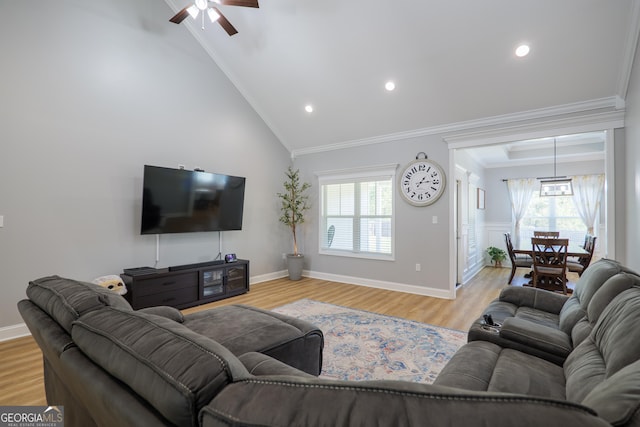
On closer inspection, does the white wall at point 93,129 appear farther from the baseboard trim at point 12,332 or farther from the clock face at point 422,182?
the clock face at point 422,182

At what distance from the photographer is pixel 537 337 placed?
5.69ft

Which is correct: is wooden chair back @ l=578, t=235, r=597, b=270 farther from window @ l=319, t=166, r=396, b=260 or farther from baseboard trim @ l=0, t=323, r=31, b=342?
baseboard trim @ l=0, t=323, r=31, b=342

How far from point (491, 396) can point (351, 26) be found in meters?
4.23

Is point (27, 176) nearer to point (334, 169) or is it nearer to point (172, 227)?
point (172, 227)

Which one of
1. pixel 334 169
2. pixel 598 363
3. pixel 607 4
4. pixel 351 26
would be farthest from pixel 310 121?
pixel 598 363

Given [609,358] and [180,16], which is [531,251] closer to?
[609,358]

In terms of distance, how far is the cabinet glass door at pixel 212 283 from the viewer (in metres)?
4.42

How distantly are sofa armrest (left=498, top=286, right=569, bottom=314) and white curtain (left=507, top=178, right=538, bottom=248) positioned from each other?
219 inches

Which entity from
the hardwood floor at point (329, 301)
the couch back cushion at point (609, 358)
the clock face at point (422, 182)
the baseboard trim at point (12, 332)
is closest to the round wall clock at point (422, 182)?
the clock face at point (422, 182)

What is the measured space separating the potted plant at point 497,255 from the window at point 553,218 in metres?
0.56

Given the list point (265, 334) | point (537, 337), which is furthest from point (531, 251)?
point (265, 334)

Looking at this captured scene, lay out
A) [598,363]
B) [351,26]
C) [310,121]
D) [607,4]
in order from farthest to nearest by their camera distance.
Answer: [310,121] < [351,26] < [607,4] < [598,363]

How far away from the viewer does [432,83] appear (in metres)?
4.14

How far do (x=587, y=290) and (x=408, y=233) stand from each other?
10.0 ft
